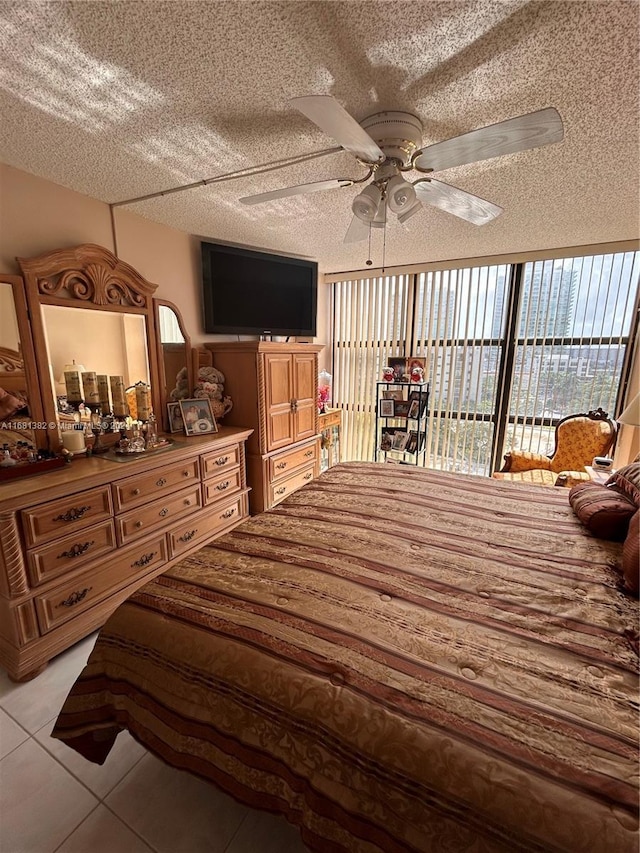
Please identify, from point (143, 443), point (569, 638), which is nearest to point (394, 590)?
point (569, 638)

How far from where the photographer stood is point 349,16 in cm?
100

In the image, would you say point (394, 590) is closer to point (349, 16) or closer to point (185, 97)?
point (349, 16)

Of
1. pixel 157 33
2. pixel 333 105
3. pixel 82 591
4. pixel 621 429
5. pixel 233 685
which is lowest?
pixel 82 591

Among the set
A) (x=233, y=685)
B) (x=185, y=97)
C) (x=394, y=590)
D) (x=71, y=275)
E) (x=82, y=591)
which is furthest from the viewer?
(x=71, y=275)

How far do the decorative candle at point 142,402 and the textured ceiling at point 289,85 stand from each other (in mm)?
1196

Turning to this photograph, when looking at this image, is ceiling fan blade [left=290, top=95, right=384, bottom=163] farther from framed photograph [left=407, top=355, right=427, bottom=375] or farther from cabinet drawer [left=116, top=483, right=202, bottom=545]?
framed photograph [left=407, top=355, right=427, bottom=375]

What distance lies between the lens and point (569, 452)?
312cm

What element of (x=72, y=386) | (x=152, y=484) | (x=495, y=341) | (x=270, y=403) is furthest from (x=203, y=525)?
(x=495, y=341)

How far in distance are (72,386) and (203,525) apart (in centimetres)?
123

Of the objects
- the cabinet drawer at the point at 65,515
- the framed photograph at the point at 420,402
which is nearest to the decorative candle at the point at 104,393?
the cabinet drawer at the point at 65,515

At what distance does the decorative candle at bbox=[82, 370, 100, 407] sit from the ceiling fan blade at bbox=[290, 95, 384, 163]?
190 cm

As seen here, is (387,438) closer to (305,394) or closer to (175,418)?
(305,394)

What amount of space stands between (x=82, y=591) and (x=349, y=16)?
2.55 meters

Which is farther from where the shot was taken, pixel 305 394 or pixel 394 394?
pixel 394 394
